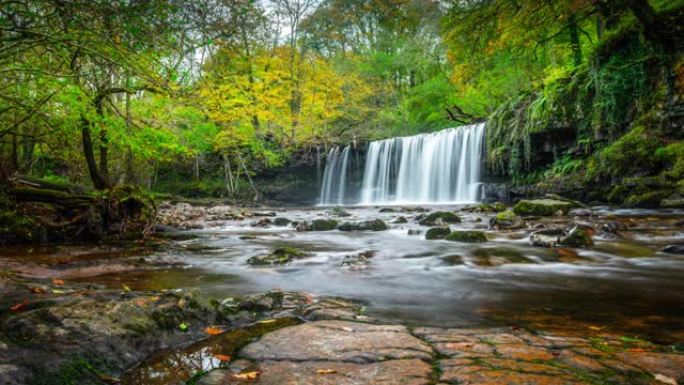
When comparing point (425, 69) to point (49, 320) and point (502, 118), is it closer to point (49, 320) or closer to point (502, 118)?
point (502, 118)

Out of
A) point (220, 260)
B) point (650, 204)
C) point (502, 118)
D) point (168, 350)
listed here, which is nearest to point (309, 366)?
point (168, 350)

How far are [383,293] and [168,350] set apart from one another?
2.30 m

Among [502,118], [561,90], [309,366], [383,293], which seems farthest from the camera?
[502,118]

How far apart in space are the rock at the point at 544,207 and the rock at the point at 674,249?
16.7 feet

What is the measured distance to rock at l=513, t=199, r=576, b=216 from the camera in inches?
445

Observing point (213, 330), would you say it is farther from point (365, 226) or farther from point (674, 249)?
point (365, 226)

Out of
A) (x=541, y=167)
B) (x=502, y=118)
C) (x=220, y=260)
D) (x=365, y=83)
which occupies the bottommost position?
(x=220, y=260)

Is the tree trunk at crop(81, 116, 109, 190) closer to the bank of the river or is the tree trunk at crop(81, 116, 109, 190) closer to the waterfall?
the bank of the river

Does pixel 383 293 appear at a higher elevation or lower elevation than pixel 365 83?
lower

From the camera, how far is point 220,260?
623 cm

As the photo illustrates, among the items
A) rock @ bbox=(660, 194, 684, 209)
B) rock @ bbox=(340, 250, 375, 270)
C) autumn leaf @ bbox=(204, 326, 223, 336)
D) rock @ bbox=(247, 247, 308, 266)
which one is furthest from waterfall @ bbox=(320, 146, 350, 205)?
autumn leaf @ bbox=(204, 326, 223, 336)

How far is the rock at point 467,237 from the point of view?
7852mm

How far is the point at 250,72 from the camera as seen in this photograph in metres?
14.0

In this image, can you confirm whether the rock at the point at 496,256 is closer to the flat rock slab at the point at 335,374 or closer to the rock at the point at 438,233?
the rock at the point at 438,233
